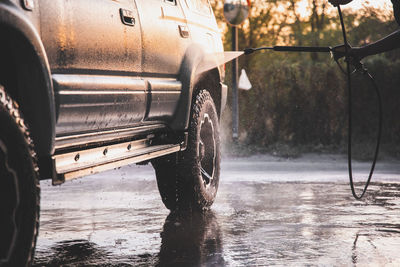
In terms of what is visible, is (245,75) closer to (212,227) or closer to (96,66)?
(212,227)

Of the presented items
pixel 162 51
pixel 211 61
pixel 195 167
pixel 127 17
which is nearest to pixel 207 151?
pixel 195 167

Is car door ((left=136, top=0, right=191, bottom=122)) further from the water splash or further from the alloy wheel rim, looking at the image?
the alloy wheel rim

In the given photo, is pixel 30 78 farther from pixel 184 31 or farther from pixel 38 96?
pixel 184 31

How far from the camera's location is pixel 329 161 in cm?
1273

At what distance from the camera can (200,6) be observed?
25.5 ft

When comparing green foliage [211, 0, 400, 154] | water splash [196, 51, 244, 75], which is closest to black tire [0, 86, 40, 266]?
water splash [196, 51, 244, 75]

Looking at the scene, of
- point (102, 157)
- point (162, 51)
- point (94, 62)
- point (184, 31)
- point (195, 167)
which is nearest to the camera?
point (94, 62)

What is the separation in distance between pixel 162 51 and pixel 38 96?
2.16 m

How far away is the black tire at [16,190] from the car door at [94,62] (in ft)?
2.10

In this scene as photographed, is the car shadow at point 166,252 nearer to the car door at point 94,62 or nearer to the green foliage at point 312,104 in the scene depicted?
the car door at point 94,62

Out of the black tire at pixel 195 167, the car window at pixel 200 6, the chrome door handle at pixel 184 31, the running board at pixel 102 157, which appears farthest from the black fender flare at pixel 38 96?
the car window at pixel 200 6

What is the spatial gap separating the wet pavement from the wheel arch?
53.9 inches

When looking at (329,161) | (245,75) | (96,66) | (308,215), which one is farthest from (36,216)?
(245,75)

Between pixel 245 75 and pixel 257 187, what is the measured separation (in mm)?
5581
